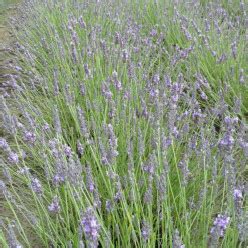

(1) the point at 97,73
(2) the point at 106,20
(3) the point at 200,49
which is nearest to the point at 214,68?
(3) the point at 200,49

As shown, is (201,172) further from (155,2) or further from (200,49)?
(155,2)

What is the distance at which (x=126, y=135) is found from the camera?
2023 mm

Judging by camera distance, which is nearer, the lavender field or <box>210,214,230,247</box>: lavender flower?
<box>210,214,230,247</box>: lavender flower

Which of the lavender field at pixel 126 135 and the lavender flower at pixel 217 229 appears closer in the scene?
the lavender flower at pixel 217 229

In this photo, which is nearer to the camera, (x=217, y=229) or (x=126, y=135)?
(x=217, y=229)

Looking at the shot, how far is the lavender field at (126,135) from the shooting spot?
1.32 metres

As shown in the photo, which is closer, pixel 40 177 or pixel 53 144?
pixel 53 144

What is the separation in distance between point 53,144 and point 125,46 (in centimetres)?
134

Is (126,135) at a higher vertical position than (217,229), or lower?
lower

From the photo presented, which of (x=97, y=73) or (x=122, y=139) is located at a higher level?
(x=97, y=73)

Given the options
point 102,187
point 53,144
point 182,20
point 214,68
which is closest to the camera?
point 53,144

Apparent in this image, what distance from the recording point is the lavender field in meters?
1.32

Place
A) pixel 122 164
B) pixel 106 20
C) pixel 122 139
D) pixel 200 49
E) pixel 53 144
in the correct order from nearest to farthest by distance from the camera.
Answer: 1. pixel 53 144
2. pixel 122 164
3. pixel 122 139
4. pixel 200 49
5. pixel 106 20

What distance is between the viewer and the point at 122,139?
197cm
